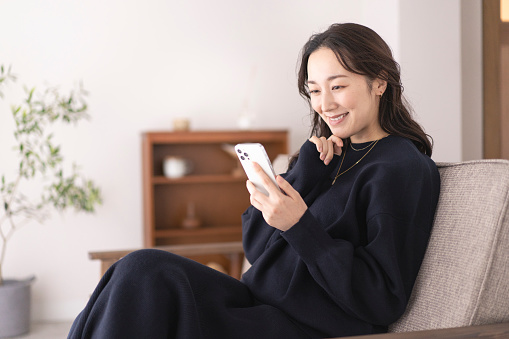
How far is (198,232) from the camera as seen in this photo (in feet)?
12.7

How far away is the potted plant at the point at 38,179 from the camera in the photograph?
3.57m

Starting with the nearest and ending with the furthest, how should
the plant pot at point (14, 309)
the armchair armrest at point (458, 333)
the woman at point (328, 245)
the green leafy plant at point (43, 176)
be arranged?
1. the armchair armrest at point (458, 333)
2. the woman at point (328, 245)
3. the plant pot at point (14, 309)
4. the green leafy plant at point (43, 176)

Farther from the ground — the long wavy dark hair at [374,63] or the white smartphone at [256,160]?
the long wavy dark hair at [374,63]

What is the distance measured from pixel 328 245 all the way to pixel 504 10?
2676 millimetres

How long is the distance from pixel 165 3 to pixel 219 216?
1.64 m

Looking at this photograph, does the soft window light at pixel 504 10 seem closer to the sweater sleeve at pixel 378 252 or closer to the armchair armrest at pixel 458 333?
the sweater sleeve at pixel 378 252

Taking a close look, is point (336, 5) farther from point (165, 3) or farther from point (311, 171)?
point (311, 171)

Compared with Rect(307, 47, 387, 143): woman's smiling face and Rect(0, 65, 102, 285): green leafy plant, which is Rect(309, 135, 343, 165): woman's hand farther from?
Rect(0, 65, 102, 285): green leafy plant


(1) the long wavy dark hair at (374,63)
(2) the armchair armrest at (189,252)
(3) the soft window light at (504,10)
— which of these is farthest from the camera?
(3) the soft window light at (504,10)

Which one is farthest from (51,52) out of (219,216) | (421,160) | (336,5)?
(421,160)

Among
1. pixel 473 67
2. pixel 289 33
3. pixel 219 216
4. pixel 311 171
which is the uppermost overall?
pixel 289 33

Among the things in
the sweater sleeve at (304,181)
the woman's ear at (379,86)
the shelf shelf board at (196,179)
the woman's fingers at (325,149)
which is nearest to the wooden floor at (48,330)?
the shelf shelf board at (196,179)

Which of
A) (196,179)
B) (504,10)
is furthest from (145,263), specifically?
(504,10)

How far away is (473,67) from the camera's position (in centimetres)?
350
